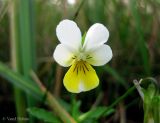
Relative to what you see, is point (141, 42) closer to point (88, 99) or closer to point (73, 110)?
point (88, 99)

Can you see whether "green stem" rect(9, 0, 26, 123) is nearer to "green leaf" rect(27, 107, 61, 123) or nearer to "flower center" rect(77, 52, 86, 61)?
"green leaf" rect(27, 107, 61, 123)

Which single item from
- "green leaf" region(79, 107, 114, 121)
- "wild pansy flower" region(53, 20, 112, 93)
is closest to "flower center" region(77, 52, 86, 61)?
"wild pansy flower" region(53, 20, 112, 93)

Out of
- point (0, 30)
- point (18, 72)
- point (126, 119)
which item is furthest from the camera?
point (0, 30)

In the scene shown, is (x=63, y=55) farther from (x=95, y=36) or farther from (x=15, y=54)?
(x=15, y=54)

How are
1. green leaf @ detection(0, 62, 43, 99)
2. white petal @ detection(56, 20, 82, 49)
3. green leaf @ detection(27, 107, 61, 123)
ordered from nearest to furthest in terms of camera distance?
white petal @ detection(56, 20, 82, 49) < green leaf @ detection(27, 107, 61, 123) < green leaf @ detection(0, 62, 43, 99)

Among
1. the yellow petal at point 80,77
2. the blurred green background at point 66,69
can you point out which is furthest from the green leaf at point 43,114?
the yellow petal at point 80,77

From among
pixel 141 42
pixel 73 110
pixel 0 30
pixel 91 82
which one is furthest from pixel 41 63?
pixel 91 82

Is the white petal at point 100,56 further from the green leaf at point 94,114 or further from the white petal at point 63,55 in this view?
the green leaf at point 94,114
